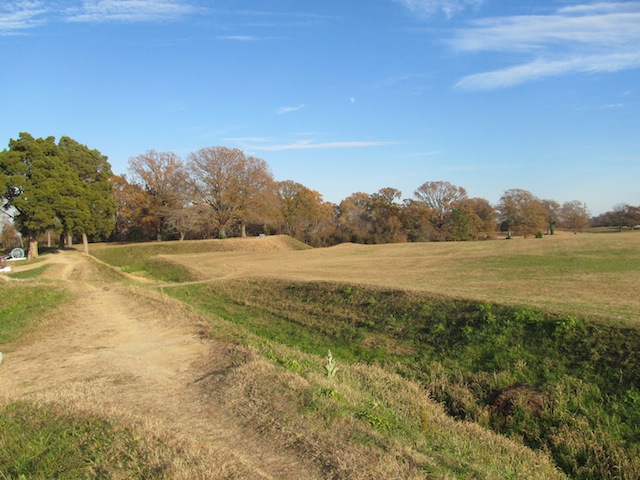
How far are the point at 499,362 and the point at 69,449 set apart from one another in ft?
29.0

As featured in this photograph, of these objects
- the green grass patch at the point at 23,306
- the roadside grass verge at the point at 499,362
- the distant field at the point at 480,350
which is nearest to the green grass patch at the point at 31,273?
the green grass patch at the point at 23,306

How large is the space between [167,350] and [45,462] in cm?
500

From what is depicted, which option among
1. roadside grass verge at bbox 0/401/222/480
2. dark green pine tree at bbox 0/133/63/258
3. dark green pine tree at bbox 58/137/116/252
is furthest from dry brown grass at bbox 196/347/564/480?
dark green pine tree at bbox 58/137/116/252

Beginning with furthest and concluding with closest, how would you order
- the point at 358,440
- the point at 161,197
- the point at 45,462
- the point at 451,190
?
the point at 451,190 → the point at 161,197 → the point at 358,440 → the point at 45,462

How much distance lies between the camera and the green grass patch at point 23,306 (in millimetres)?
11078

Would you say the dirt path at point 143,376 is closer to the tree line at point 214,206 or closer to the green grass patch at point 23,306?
the green grass patch at point 23,306

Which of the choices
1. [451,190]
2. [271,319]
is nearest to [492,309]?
[271,319]

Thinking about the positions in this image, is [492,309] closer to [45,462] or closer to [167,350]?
[167,350]

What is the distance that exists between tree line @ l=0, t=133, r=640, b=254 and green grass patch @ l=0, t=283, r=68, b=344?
66.3 ft

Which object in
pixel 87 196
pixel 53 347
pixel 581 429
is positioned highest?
pixel 87 196

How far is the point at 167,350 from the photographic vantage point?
359 inches

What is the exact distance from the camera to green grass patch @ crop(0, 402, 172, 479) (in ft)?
13.2

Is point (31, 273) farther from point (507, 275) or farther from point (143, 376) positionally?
point (507, 275)

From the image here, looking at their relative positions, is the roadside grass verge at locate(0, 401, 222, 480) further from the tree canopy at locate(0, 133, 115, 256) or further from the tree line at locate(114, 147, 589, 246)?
the tree line at locate(114, 147, 589, 246)
